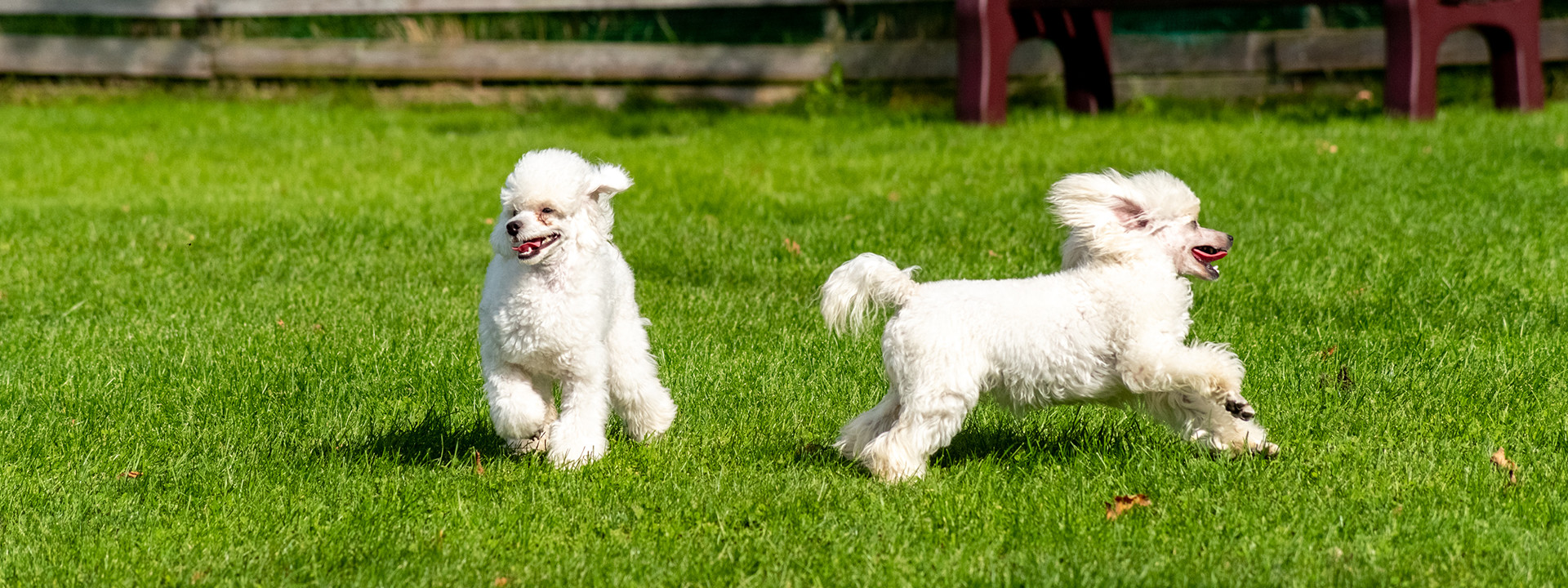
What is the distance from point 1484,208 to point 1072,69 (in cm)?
493

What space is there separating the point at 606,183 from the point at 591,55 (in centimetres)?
1121

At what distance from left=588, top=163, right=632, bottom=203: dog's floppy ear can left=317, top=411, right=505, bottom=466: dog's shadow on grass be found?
3.13 ft

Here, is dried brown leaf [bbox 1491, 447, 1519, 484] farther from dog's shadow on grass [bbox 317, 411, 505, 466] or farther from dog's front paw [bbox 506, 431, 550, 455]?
dog's shadow on grass [bbox 317, 411, 505, 466]

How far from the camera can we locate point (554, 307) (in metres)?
4.32

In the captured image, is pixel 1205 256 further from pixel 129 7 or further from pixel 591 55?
pixel 129 7

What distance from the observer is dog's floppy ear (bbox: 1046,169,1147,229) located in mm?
4281

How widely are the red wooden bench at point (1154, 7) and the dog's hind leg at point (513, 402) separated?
7.64 m

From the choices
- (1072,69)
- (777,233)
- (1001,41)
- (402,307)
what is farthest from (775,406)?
(1072,69)

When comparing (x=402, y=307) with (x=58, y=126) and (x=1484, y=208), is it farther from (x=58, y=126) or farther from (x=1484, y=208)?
(x=58, y=126)

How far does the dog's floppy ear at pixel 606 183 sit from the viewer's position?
4.37 m

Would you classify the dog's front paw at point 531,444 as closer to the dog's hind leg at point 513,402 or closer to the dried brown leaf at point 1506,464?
the dog's hind leg at point 513,402

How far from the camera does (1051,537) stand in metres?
3.81

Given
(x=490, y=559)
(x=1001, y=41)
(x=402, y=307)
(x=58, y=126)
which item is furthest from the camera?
(x=58, y=126)

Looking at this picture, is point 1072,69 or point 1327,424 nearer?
point 1327,424
